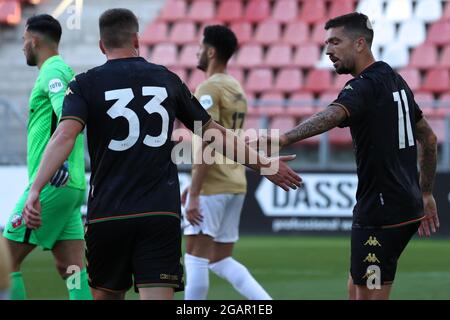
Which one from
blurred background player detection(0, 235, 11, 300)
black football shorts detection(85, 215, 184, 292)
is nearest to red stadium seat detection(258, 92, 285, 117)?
black football shorts detection(85, 215, 184, 292)

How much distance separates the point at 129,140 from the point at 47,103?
68.5 inches

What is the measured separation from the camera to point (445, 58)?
19.5 meters

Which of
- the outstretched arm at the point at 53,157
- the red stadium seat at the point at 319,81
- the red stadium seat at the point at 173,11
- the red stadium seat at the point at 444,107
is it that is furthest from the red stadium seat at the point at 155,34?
the outstretched arm at the point at 53,157

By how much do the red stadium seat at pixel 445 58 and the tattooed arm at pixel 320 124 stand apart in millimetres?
14111

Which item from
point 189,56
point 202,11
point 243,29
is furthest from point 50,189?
point 202,11

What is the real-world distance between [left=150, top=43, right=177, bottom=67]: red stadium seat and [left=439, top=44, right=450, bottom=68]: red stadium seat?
571 cm

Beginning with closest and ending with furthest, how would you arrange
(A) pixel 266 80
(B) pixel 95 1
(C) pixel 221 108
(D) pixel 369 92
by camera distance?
(D) pixel 369 92 → (C) pixel 221 108 → (A) pixel 266 80 → (B) pixel 95 1

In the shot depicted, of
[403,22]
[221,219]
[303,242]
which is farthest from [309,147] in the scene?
[221,219]

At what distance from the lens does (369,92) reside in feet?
19.2

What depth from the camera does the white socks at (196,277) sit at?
→ 27.5 feet

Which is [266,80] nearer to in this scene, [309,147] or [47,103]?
[309,147]

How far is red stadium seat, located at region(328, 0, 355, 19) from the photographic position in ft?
67.4

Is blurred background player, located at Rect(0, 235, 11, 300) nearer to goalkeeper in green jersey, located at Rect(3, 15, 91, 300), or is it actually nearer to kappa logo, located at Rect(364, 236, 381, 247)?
kappa logo, located at Rect(364, 236, 381, 247)

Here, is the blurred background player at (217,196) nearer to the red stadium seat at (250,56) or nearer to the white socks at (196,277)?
the white socks at (196,277)
